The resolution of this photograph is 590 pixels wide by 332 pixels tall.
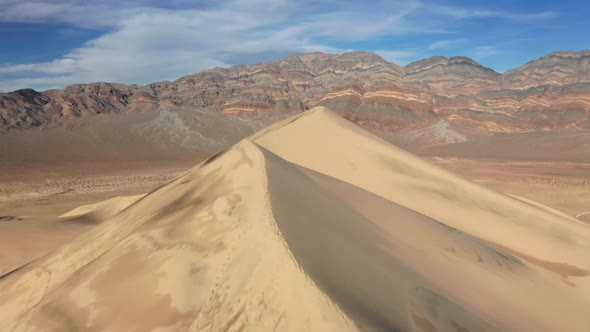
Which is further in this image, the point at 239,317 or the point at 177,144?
the point at 177,144

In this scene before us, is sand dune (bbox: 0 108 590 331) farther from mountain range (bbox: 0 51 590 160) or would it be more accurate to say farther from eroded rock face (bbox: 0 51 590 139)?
eroded rock face (bbox: 0 51 590 139)

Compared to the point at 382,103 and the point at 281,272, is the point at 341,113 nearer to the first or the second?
the point at 382,103

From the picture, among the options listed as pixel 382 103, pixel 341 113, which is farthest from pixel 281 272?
pixel 382 103

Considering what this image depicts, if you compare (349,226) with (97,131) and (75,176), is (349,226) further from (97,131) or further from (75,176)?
(97,131)

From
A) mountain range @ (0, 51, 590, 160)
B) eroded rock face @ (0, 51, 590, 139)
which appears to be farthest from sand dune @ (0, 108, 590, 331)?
eroded rock face @ (0, 51, 590, 139)

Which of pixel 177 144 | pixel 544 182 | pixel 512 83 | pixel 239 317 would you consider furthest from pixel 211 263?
pixel 512 83
